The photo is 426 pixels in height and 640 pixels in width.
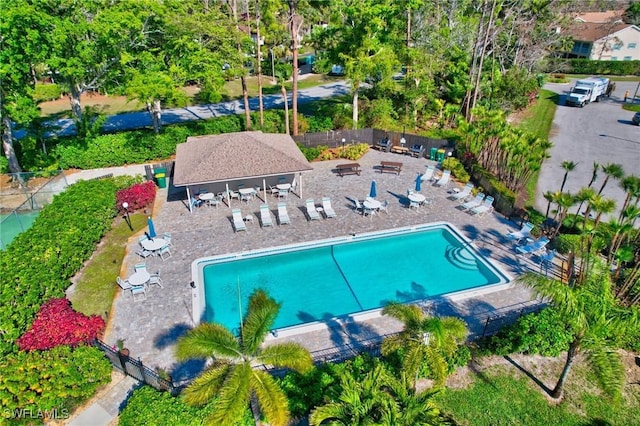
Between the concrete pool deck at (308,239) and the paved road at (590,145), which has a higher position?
the paved road at (590,145)

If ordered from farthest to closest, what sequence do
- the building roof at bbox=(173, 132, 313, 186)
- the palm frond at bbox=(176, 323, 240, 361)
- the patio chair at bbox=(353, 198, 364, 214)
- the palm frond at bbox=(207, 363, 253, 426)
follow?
the patio chair at bbox=(353, 198, 364, 214)
the building roof at bbox=(173, 132, 313, 186)
the palm frond at bbox=(176, 323, 240, 361)
the palm frond at bbox=(207, 363, 253, 426)

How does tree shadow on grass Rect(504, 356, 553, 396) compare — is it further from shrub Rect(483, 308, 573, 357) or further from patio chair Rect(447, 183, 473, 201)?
patio chair Rect(447, 183, 473, 201)

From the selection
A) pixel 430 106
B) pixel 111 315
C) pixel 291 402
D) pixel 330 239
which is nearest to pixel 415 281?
pixel 330 239

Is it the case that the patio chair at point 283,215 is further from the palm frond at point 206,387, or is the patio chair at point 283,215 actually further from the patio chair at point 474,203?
the palm frond at point 206,387

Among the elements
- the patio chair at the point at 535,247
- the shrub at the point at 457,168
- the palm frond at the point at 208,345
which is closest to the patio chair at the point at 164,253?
the palm frond at the point at 208,345

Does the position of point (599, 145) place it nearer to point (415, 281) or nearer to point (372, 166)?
point (372, 166)

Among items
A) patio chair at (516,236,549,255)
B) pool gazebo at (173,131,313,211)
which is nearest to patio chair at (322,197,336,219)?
pool gazebo at (173,131,313,211)
